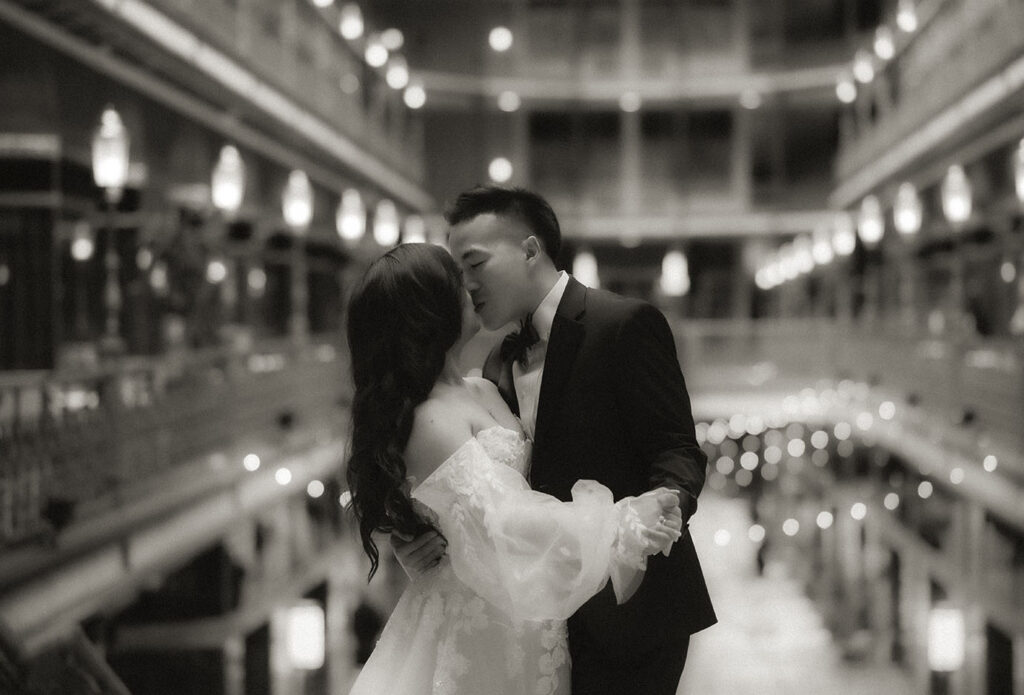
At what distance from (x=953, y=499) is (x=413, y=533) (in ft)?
58.7

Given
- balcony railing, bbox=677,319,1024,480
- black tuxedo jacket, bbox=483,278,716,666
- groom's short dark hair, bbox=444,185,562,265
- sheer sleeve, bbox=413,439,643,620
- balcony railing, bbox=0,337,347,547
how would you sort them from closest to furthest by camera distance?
1. sheer sleeve, bbox=413,439,643,620
2. black tuxedo jacket, bbox=483,278,716,666
3. groom's short dark hair, bbox=444,185,562,265
4. balcony railing, bbox=0,337,347,547
5. balcony railing, bbox=677,319,1024,480

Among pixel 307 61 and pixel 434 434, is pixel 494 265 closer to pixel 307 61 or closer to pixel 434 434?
pixel 434 434

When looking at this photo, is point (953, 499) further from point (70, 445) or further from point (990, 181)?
point (70, 445)

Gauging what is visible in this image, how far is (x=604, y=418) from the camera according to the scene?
3.40 meters

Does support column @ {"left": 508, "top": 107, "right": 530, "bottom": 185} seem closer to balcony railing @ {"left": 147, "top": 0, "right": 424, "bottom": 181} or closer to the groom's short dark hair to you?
balcony railing @ {"left": 147, "top": 0, "right": 424, "bottom": 181}

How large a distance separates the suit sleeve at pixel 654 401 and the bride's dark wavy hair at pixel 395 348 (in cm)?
45

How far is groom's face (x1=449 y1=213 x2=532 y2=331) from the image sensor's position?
11.3ft

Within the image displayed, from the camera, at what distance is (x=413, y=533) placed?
3389 millimetres

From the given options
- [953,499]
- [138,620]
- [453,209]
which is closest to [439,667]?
[453,209]

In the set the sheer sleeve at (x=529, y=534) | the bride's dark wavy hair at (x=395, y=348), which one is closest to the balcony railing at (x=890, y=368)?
the sheer sleeve at (x=529, y=534)

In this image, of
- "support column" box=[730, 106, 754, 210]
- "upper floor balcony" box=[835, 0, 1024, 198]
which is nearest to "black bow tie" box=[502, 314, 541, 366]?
"upper floor balcony" box=[835, 0, 1024, 198]

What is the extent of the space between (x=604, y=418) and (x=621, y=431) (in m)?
0.07

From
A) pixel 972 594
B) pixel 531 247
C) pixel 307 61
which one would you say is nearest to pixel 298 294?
pixel 307 61

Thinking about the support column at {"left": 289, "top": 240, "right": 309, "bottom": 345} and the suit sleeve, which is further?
the support column at {"left": 289, "top": 240, "right": 309, "bottom": 345}
